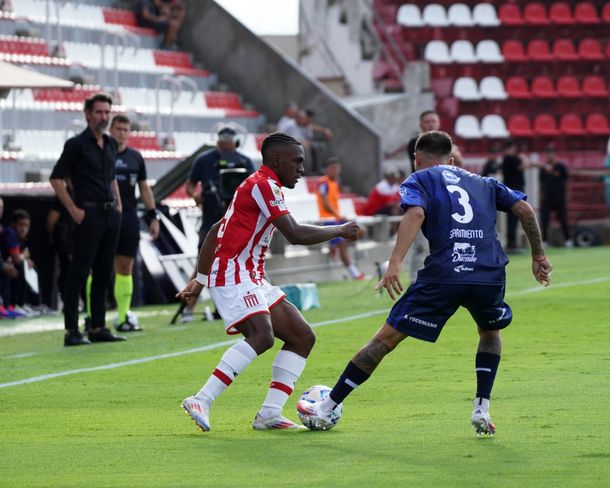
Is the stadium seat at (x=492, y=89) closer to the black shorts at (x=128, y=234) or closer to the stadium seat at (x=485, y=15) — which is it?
the stadium seat at (x=485, y=15)

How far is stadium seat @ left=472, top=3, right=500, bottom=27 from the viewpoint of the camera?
35188 mm

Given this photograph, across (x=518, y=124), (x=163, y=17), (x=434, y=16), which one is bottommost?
(x=518, y=124)

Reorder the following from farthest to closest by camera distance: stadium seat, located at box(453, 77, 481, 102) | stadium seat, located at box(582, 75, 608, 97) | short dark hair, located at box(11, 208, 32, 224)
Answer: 1. stadium seat, located at box(582, 75, 608, 97)
2. stadium seat, located at box(453, 77, 481, 102)
3. short dark hair, located at box(11, 208, 32, 224)

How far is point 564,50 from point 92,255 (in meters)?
24.2

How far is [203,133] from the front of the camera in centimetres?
2495

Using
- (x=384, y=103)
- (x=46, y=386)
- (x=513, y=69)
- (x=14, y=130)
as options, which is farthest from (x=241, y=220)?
(x=513, y=69)

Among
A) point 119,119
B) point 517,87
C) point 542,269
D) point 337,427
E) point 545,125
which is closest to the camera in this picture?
point 542,269

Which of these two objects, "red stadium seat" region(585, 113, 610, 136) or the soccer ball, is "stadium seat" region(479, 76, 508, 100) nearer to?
"red stadium seat" region(585, 113, 610, 136)

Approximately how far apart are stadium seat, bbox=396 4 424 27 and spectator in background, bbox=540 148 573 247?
7760 mm

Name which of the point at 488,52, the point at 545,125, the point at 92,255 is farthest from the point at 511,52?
the point at 92,255

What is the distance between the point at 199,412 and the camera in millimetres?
7473

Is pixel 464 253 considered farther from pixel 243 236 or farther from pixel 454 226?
pixel 243 236

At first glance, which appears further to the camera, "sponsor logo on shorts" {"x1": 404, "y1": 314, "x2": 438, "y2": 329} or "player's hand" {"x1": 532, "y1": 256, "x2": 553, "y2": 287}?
"player's hand" {"x1": 532, "y1": 256, "x2": 553, "y2": 287}

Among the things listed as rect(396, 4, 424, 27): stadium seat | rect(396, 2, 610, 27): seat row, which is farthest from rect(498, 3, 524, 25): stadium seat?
rect(396, 4, 424, 27): stadium seat
